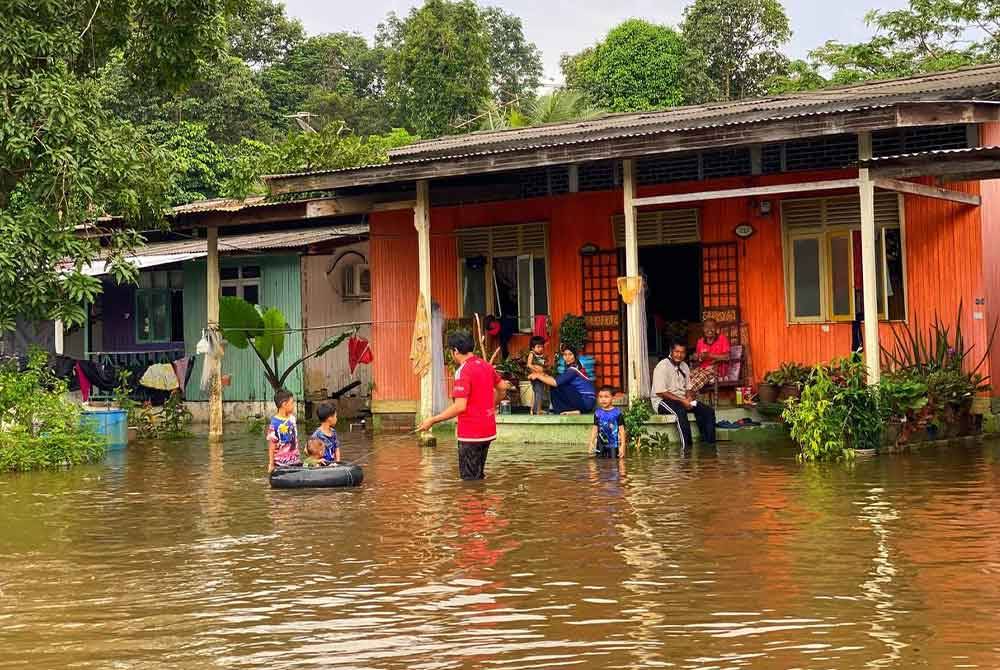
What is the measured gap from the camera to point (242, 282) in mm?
25297

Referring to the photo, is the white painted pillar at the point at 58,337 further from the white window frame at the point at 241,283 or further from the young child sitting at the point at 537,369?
the young child sitting at the point at 537,369

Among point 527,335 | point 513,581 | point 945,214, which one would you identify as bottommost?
point 513,581

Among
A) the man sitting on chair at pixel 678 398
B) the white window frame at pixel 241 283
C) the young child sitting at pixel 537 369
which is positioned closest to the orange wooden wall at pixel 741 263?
the young child sitting at pixel 537 369

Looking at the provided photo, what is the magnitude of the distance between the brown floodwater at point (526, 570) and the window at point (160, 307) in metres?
11.5

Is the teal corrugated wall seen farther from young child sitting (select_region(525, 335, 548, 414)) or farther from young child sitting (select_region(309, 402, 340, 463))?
young child sitting (select_region(309, 402, 340, 463))

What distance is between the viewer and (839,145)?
1780 centimetres

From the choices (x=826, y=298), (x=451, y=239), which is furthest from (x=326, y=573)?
(x=451, y=239)

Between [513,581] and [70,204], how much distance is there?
10002 mm

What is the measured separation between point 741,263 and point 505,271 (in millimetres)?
3876

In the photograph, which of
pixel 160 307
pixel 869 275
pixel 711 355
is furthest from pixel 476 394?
pixel 160 307

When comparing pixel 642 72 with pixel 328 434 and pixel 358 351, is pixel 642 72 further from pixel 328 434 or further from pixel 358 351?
pixel 328 434

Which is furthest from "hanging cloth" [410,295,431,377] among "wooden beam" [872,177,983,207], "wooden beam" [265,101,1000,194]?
"wooden beam" [872,177,983,207]

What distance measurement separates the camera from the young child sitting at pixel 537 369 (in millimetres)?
18688

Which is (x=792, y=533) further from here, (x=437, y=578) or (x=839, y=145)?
(x=839, y=145)
